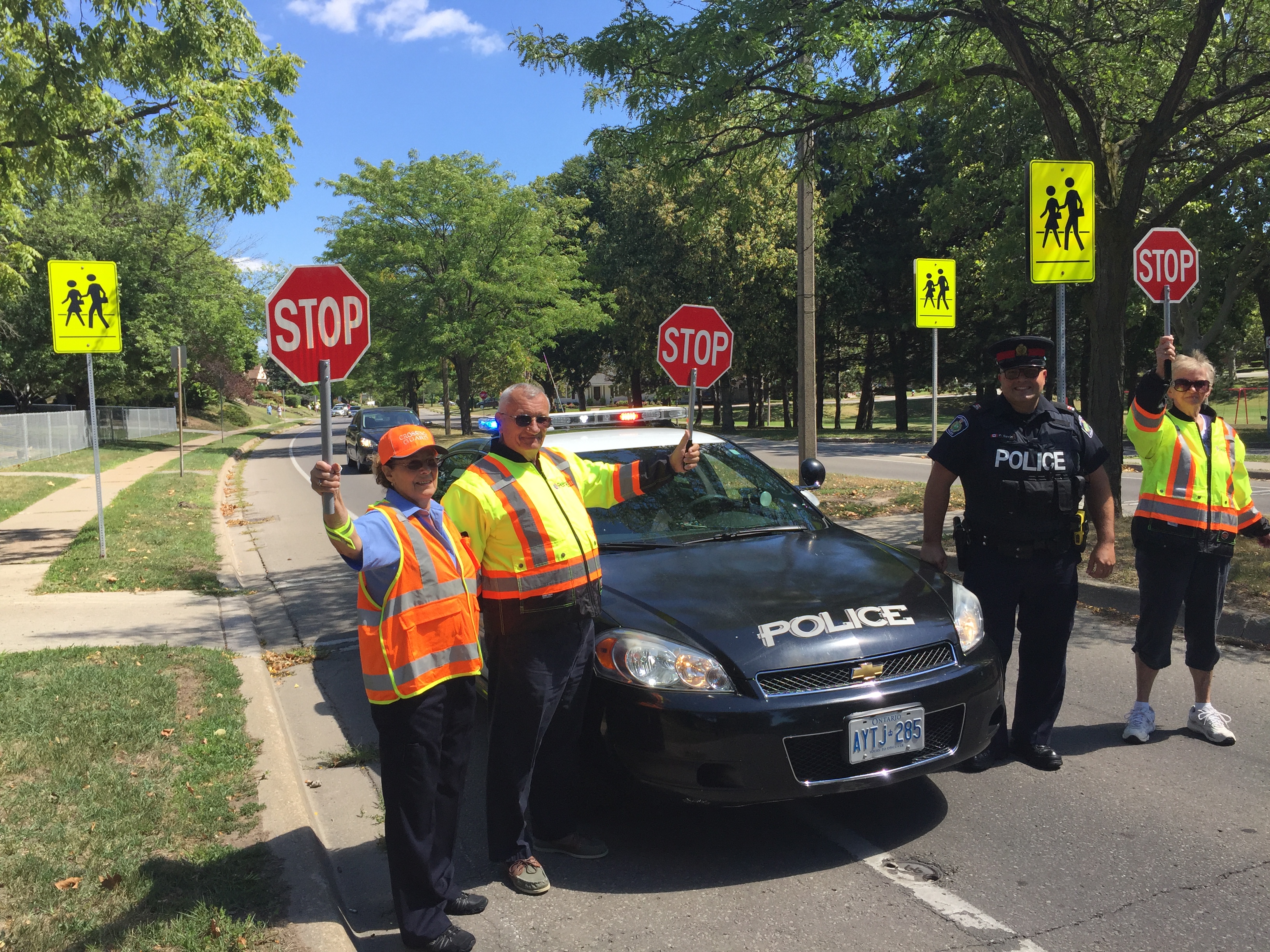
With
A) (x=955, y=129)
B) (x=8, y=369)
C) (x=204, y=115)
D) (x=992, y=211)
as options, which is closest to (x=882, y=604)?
(x=204, y=115)

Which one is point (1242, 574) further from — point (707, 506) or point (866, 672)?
point (866, 672)

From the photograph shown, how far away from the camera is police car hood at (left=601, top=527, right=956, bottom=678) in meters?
3.75

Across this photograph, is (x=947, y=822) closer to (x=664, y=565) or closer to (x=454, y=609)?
(x=664, y=565)

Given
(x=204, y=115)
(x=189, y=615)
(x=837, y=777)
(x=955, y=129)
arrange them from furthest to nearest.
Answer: (x=955, y=129)
(x=204, y=115)
(x=189, y=615)
(x=837, y=777)

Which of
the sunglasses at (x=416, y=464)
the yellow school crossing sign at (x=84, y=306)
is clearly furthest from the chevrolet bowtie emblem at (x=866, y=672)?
the yellow school crossing sign at (x=84, y=306)

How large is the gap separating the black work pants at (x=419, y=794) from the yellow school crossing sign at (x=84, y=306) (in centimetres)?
901

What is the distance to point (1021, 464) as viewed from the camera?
445 cm

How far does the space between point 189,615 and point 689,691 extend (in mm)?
6032

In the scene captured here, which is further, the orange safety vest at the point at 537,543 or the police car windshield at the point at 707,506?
the police car windshield at the point at 707,506

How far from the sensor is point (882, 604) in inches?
158

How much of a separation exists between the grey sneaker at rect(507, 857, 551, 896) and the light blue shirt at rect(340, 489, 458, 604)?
47.3 inches

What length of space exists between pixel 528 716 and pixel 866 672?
1237mm

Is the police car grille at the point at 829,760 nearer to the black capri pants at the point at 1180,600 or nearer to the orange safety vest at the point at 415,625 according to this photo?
the orange safety vest at the point at 415,625

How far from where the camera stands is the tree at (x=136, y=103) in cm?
1043
